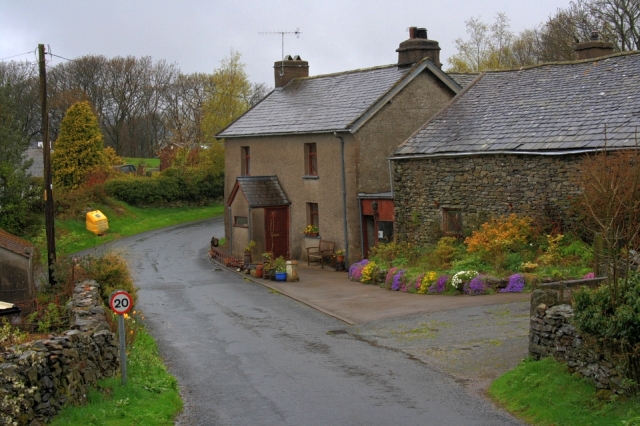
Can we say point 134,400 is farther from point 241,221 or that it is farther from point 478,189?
point 241,221

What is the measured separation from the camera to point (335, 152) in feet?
103

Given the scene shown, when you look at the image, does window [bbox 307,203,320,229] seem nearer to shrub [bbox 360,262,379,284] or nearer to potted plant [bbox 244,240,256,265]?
potted plant [bbox 244,240,256,265]

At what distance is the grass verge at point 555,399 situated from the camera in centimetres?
1005

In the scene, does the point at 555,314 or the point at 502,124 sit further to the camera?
the point at 502,124

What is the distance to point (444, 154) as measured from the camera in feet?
84.6

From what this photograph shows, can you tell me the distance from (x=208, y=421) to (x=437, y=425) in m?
3.37

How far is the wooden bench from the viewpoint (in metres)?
31.6

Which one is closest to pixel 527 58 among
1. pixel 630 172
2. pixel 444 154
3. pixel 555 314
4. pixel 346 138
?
pixel 346 138

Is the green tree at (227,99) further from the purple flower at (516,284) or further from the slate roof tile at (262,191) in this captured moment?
the purple flower at (516,284)

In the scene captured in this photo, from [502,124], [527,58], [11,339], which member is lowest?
[11,339]

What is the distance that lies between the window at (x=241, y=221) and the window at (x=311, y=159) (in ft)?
11.4

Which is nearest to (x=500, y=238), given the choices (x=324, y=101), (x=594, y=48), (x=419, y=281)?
(x=419, y=281)

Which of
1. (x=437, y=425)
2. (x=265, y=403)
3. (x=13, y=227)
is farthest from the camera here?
(x=13, y=227)

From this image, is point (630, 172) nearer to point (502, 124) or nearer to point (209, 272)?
point (502, 124)
